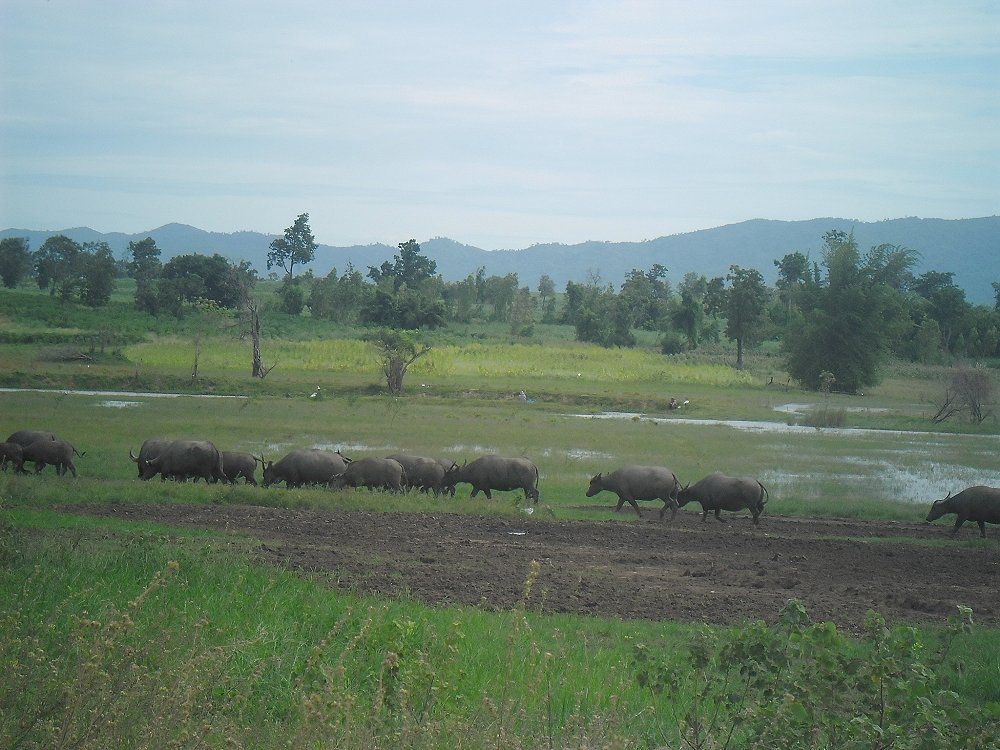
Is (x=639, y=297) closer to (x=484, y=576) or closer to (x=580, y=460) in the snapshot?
(x=580, y=460)

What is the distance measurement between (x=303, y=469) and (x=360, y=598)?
13586 millimetres

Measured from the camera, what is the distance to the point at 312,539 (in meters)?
15.0

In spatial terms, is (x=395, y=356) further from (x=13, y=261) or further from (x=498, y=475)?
(x=13, y=261)

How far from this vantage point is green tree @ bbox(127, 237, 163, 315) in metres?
64.1

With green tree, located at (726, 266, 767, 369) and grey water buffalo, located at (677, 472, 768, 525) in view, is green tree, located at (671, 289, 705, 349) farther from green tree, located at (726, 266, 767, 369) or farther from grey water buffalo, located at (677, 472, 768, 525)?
grey water buffalo, located at (677, 472, 768, 525)

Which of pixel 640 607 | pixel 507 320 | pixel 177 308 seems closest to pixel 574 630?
pixel 640 607

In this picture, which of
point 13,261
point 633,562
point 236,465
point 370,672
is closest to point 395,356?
point 236,465

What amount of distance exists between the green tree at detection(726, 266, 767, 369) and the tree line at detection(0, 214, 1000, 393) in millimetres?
123

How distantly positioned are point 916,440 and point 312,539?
30968 mm

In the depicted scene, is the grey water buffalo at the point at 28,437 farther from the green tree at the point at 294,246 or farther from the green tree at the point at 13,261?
the green tree at the point at 294,246

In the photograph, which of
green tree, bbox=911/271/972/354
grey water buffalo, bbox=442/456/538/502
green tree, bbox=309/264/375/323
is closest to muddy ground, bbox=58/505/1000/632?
grey water buffalo, bbox=442/456/538/502

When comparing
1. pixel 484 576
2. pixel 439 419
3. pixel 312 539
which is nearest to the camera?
pixel 484 576

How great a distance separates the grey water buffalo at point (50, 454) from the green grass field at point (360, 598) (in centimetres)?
53

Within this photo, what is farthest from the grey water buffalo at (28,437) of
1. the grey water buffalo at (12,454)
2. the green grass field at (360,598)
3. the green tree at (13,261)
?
the green tree at (13,261)
